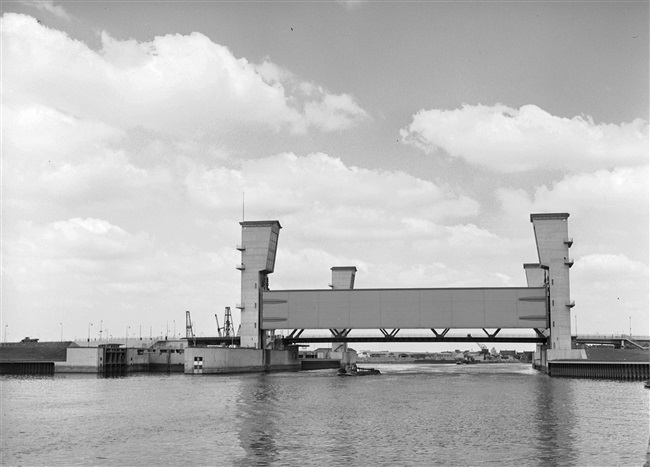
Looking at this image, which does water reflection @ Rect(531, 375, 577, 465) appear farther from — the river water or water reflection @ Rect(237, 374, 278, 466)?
water reflection @ Rect(237, 374, 278, 466)

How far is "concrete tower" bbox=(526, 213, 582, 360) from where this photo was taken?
108m

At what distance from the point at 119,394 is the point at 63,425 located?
987 inches

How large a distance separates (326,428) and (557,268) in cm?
7403

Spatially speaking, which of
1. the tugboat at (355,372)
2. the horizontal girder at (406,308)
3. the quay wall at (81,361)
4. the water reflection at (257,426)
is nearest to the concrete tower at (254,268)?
the horizontal girder at (406,308)

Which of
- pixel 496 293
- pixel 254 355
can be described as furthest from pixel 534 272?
pixel 254 355

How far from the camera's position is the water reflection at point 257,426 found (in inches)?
1307

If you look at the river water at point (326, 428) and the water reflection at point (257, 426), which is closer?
the river water at point (326, 428)

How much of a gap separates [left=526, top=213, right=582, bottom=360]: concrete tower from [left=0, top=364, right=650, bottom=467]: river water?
4023cm

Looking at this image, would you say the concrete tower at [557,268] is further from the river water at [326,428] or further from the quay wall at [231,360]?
the quay wall at [231,360]

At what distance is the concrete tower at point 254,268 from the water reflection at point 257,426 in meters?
51.1

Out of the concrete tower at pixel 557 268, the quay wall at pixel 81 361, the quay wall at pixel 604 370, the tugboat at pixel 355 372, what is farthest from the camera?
the quay wall at pixel 81 361

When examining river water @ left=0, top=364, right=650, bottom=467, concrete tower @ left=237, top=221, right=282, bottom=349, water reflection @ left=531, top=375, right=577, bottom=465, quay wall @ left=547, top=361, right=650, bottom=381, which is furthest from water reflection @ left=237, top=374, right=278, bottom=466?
concrete tower @ left=237, top=221, right=282, bottom=349

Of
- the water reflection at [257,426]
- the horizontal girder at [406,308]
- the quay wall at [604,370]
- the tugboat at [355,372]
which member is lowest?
the tugboat at [355,372]

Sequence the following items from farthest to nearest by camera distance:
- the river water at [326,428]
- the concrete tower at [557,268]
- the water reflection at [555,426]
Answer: the concrete tower at [557,268]
the river water at [326,428]
the water reflection at [555,426]
